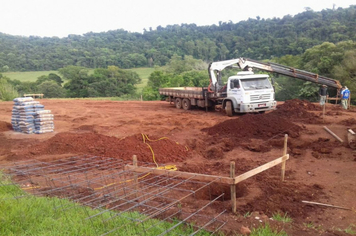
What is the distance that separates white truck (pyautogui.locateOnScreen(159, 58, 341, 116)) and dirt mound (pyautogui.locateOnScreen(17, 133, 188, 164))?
272 inches

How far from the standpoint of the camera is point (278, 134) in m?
12.0

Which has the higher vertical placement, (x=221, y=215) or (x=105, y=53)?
(x=105, y=53)

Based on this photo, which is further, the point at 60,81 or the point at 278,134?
the point at 60,81

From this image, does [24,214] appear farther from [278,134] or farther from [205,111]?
[205,111]

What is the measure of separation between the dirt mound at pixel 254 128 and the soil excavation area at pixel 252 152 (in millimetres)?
40

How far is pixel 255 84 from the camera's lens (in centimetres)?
1653

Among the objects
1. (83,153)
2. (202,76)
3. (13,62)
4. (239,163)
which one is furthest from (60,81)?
(239,163)

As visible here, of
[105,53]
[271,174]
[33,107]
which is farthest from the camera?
[105,53]

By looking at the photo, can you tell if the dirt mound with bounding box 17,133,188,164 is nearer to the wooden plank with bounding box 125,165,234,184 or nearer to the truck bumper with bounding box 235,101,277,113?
the wooden plank with bounding box 125,165,234,184

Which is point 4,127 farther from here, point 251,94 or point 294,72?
point 294,72

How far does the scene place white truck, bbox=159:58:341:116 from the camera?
1631cm

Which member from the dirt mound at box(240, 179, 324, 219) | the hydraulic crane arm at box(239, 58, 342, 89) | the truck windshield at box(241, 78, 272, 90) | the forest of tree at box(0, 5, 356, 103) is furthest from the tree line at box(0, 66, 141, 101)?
the dirt mound at box(240, 179, 324, 219)

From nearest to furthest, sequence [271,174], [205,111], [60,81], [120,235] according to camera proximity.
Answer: [120,235] → [271,174] → [205,111] → [60,81]

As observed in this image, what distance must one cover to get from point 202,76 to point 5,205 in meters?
38.0
